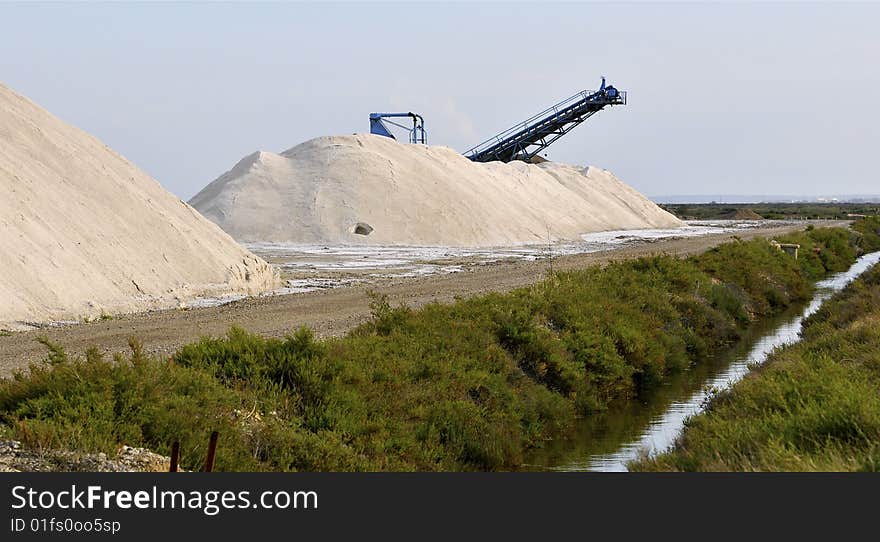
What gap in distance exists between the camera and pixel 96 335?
56.0 feet

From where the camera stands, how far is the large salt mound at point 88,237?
20.5 m

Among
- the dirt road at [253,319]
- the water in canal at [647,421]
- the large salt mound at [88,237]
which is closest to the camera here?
the water in canal at [647,421]

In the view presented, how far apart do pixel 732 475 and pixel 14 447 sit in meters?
5.63

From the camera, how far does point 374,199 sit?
49.9 metres

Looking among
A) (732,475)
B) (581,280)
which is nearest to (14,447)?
(732,475)

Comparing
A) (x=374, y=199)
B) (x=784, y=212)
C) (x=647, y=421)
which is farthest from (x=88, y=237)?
(x=784, y=212)

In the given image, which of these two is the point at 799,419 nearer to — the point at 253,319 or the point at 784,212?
the point at 253,319

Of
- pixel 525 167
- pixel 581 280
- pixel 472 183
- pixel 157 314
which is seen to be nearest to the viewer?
pixel 157 314

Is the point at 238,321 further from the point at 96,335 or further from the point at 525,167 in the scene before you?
the point at 525,167

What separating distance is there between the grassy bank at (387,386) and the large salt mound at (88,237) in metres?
7.98

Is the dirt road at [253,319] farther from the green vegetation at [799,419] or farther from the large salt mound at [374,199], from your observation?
the large salt mound at [374,199]

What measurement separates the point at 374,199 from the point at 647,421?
36.0 m

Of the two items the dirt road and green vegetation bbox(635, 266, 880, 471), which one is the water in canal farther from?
the dirt road

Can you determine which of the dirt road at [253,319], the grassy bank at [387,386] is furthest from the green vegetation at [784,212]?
the grassy bank at [387,386]
